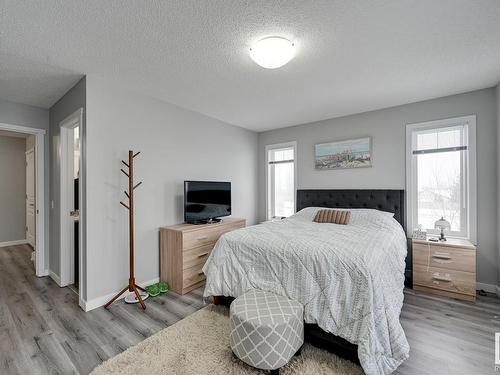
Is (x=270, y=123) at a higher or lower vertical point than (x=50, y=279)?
higher

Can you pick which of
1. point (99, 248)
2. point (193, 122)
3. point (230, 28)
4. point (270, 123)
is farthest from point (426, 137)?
point (99, 248)

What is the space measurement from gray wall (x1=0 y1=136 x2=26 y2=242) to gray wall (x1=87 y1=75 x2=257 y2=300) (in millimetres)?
4500

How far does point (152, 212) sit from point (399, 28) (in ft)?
10.7

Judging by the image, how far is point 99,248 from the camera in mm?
2672

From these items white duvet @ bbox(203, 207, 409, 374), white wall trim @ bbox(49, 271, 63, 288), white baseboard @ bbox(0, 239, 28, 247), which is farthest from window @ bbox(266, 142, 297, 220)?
white baseboard @ bbox(0, 239, 28, 247)

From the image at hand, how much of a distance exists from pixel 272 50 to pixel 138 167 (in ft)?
7.11

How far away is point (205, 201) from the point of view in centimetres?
363

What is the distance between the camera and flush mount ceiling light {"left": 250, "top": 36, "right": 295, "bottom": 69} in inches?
74.0

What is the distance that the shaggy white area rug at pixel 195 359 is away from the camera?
1690mm

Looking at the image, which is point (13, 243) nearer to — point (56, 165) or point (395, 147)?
point (56, 165)

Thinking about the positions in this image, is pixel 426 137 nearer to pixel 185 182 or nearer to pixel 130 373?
pixel 185 182

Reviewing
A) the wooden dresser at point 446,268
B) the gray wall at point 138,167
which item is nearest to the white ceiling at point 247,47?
the gray wall at point 138,167

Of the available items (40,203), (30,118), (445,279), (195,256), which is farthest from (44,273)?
(445,279)

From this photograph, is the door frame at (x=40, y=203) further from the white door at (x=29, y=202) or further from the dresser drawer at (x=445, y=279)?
the dresser drawer at (x=445, y=279)
